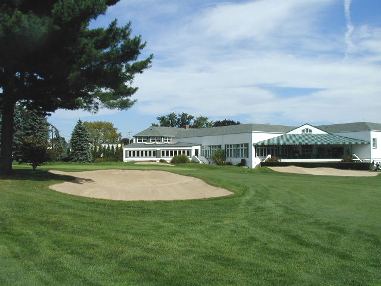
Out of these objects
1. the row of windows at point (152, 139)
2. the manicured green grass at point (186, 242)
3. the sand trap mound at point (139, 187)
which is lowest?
the manicured green grass at point (186, 242)

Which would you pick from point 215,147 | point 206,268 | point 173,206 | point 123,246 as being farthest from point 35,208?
point 215,147

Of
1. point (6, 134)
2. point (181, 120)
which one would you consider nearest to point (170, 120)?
point (181, 120)

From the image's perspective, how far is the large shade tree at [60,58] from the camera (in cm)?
1628

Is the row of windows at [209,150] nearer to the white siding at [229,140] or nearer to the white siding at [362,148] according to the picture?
the white siding at [229,140]

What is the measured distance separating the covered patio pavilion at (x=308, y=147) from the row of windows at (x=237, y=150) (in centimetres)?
135

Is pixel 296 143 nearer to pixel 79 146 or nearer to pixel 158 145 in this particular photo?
pixel 158 145

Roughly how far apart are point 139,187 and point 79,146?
5027cm

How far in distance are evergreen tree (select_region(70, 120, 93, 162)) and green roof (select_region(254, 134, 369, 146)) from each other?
23940 millimetres

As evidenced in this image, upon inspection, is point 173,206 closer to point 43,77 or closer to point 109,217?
point 109,217

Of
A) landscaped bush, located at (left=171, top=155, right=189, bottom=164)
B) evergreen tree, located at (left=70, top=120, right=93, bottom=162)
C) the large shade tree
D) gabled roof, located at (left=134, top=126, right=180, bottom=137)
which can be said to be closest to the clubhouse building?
landscaped bush, located at (left=171, top=155, right=189, bottom=164)

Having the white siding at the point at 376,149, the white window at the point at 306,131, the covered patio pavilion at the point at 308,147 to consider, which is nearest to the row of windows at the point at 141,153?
the covered patio pavilion at the point at 308,147

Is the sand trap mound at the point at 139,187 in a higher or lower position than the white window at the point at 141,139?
lower

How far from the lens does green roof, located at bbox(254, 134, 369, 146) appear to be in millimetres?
56000

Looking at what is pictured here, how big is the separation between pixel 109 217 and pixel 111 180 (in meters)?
8.42
